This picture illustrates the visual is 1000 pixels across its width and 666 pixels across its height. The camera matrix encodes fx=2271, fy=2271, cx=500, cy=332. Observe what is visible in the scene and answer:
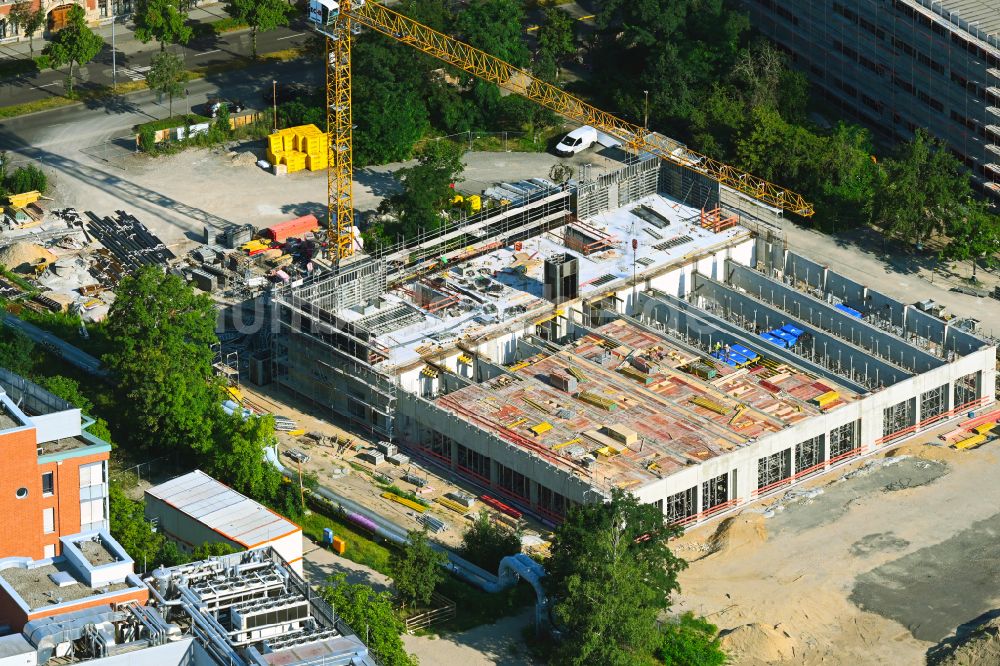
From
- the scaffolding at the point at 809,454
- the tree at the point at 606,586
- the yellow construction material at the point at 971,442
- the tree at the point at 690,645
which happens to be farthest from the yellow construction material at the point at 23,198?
the yellow construction material at the point at 971,442

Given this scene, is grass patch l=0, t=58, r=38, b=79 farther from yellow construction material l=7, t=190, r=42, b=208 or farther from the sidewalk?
yellow construction material l=7, t=190, r=42, b=208

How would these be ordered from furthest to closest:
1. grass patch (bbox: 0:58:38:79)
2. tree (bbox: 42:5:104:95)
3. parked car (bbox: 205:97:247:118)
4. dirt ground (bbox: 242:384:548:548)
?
1. grass patch (bbox: 0:58:38:79)
2. tree (bbox: 42:5:104:95)
3. parked car (bbox: 205:97:247:118)
4. dirt ground (bbox: 242:384:548:548)

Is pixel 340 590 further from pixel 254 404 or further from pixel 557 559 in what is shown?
pixel 254 404

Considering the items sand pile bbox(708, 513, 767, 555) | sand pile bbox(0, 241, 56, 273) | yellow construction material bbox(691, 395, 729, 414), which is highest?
yellow construction material bbox(691, 395, 729, 414)

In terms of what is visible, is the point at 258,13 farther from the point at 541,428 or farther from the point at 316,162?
the point at 541,428

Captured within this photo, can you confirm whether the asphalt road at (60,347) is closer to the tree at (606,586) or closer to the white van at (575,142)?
the tree at (606,586)

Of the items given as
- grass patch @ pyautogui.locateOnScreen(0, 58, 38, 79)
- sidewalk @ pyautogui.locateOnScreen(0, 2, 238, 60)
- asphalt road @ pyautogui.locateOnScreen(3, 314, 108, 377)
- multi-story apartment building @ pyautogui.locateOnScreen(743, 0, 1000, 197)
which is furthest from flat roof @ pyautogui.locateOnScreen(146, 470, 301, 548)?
sidewalk @ pyautogui.locateOnScreen(0, 2, 238, 60)
